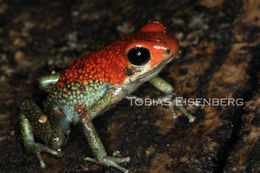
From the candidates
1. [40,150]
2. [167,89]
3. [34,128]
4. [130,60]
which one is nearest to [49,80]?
[34,128]

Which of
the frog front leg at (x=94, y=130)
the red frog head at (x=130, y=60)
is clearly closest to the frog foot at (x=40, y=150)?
the frog front leg at (x=94, y=130)

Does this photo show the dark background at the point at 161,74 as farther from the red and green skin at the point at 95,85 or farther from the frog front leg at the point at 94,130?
the red and green skin at the point at 95,85

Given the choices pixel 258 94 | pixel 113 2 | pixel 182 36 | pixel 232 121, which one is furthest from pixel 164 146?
pixel 113 2

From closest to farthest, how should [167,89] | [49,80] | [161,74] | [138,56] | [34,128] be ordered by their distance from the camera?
1. [138,56]
2. [34,128]
3. [167,89]
4. [49,80]
5. [161,74]

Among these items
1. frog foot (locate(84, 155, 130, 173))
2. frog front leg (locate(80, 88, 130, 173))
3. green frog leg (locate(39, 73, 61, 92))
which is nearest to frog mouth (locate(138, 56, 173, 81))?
frog front leg (locate(80, 88, 130, 173))

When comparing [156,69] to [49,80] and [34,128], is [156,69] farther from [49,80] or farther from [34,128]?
[34,128]

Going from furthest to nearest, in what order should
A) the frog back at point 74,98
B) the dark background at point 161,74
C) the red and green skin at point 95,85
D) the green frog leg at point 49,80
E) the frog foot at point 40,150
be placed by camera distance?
the green frog leg at point 49,80
the frog back at point 74,98
the frog foot at point 40,150
the red and green skin at point 95,85
the dark background at point 161,74
